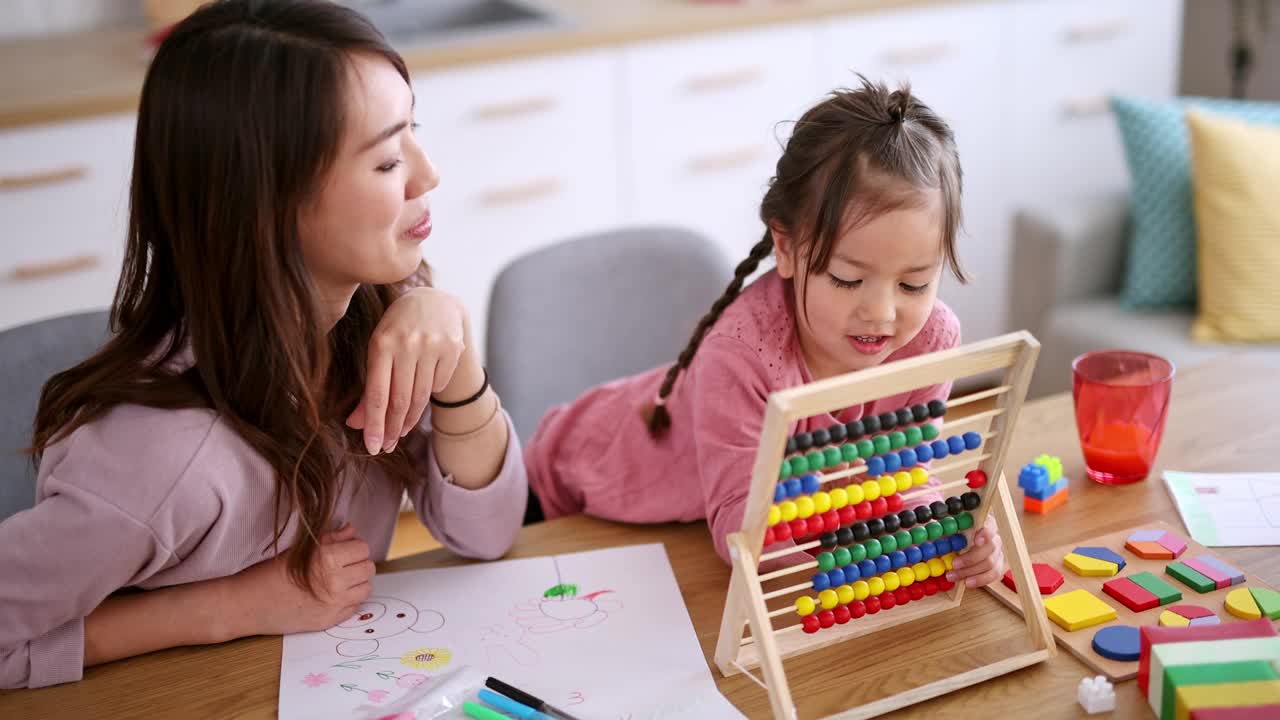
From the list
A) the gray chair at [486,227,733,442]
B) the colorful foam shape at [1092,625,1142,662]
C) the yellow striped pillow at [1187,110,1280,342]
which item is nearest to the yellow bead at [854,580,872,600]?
the colorful foam shape at [1092,625,1142,662]

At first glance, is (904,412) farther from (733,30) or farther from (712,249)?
(733,30)

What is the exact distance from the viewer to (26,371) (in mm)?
1531

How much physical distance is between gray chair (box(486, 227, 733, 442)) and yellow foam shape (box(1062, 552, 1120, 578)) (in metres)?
0.86

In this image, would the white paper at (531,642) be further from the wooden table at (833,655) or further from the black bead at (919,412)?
the black bead at (919,412)

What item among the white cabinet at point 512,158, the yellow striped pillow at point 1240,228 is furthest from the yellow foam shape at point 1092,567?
the white cabinet at point 512,158

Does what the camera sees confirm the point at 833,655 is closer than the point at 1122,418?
Yes

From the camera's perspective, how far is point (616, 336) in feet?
6.55

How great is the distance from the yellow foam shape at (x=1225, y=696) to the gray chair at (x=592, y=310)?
1082 mm

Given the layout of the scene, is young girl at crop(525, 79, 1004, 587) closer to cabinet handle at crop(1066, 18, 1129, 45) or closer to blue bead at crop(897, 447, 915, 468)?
blue bead at crop(897, 447, 915, 468)

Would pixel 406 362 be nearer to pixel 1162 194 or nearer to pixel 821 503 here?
pixel 821 503

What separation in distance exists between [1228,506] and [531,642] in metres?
0.76

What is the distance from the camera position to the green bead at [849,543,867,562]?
1181 millimetres

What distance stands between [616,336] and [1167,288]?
138 centimetres

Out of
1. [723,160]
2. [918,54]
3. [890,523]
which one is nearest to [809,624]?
[890,523]
